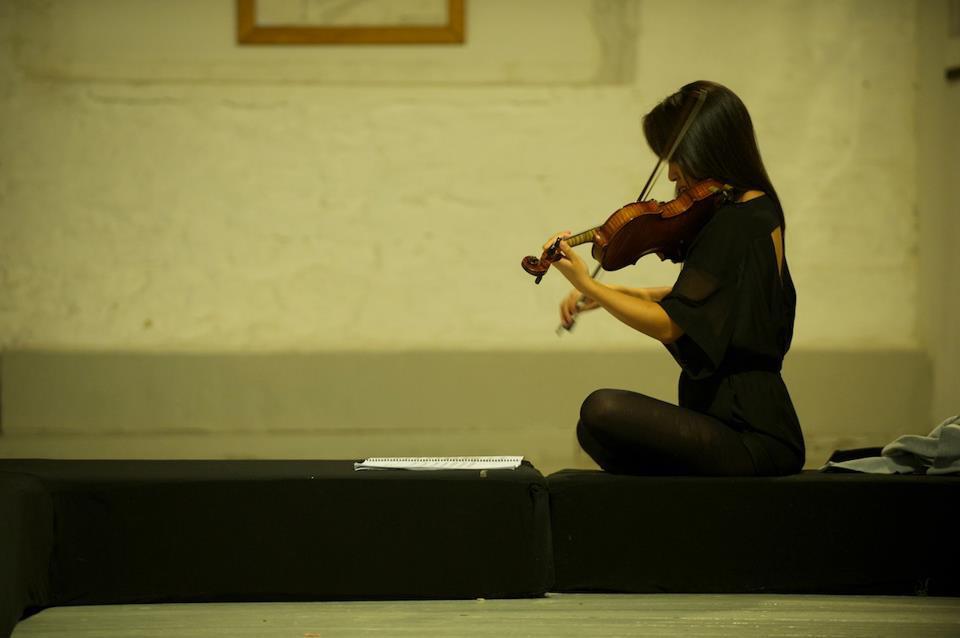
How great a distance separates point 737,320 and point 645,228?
25 cm

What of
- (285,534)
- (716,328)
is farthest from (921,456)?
(285,534)

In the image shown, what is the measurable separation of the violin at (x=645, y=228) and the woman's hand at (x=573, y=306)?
0.21 m

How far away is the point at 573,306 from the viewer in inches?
94.1

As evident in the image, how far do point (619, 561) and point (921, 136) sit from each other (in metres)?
2.61

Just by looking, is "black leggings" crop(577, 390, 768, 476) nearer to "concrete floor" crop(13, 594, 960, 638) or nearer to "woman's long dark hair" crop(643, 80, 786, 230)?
"concrete floor" crop(13, 594, 960, 638)

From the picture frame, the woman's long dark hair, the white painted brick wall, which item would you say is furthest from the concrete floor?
the picture frame

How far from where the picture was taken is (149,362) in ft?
13.1

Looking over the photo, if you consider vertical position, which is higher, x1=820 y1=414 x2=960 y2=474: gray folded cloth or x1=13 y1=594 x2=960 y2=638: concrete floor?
x1=820 y1=414 x2=960 y2=474: gray folded cloth

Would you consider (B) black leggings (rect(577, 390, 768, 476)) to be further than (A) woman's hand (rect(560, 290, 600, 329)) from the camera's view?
No

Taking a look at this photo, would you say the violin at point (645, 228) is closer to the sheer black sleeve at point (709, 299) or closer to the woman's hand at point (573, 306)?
the sheer black sleeve at point (709, 299)

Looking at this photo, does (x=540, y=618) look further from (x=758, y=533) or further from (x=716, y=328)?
(x=716, y=328)

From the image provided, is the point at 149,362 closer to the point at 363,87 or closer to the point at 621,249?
the point at 363,87

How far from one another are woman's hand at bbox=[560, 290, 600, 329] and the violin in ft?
0.69

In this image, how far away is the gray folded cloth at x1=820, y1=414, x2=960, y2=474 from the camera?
2201 millimetres
